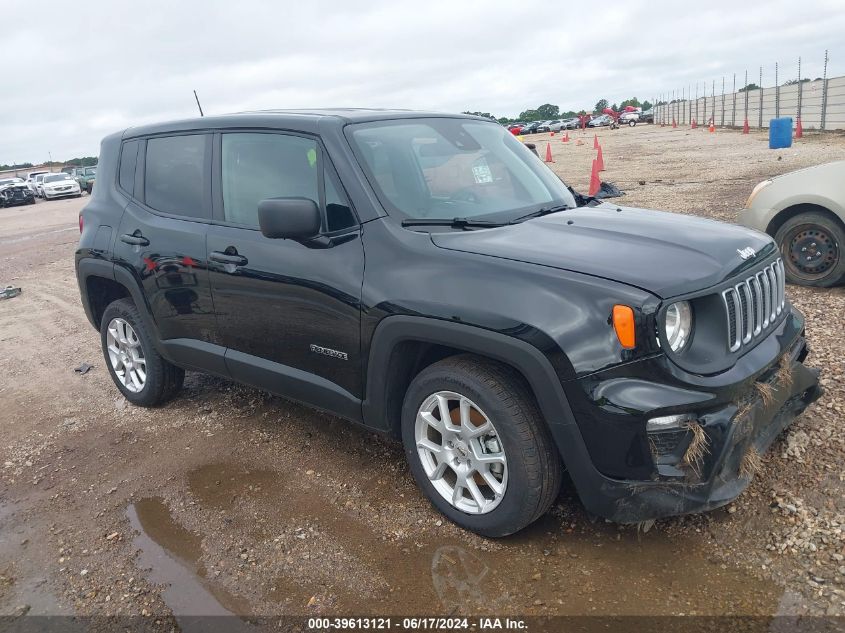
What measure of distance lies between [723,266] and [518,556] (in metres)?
1.54

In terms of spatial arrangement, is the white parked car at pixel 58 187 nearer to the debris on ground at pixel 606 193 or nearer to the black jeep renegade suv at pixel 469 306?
the black jeep renegade suv at pixel 469 306

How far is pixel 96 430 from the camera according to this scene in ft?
15.6

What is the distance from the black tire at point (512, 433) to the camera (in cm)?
278

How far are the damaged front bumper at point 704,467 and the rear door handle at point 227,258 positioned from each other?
7.06 ft

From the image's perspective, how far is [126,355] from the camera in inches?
197

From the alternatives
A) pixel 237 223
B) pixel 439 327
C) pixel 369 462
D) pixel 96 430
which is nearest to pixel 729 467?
pixel 439 327

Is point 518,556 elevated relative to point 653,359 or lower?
lower

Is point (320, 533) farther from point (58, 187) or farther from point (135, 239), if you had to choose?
point (58, 187)

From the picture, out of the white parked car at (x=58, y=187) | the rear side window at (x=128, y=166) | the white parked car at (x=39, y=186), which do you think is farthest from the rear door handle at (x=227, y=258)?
the white parked car at (x=39, y=186)

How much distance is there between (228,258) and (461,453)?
177 centimetres

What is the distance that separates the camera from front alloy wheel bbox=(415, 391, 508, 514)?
295cm

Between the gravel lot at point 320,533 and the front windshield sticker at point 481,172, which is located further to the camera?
the front windshield sticker at point 481,172

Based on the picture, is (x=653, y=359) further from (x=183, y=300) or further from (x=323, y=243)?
(x=183, y=300)

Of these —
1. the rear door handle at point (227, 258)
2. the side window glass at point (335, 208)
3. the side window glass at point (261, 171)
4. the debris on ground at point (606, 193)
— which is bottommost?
the rear door handle at point (227, 258)
